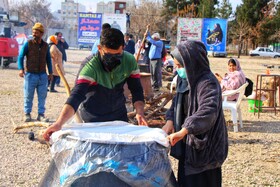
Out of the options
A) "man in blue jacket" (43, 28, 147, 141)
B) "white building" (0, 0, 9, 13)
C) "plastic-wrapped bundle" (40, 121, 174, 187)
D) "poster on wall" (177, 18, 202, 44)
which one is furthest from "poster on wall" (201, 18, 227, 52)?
"plastic-wrapped bundle" (40, 121, 174, 187)

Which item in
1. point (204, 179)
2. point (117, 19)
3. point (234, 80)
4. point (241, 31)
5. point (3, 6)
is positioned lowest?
point (204, 179)

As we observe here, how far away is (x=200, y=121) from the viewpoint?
2555 mm

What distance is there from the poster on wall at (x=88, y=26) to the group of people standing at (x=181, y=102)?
2841 centimetres

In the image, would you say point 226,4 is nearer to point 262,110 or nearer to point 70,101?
point 262,110

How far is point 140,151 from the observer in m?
2.33

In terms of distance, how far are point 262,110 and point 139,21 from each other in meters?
45.6

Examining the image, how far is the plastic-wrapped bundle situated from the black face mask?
2.26 feet

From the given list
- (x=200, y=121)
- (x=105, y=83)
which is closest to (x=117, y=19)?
(x=105, y=83)

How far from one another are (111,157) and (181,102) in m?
0.80

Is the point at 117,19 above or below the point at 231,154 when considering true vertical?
above

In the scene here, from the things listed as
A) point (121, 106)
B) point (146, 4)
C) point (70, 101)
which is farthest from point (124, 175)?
point (146, 4)

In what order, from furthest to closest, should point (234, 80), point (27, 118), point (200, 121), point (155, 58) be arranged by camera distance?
point (155, 58), point (234, 80), point (27, 118), point (200, 121)

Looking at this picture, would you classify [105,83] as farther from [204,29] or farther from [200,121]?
[204,29]

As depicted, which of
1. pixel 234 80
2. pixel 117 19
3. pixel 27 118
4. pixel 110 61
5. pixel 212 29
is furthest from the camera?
pixel 212 29
